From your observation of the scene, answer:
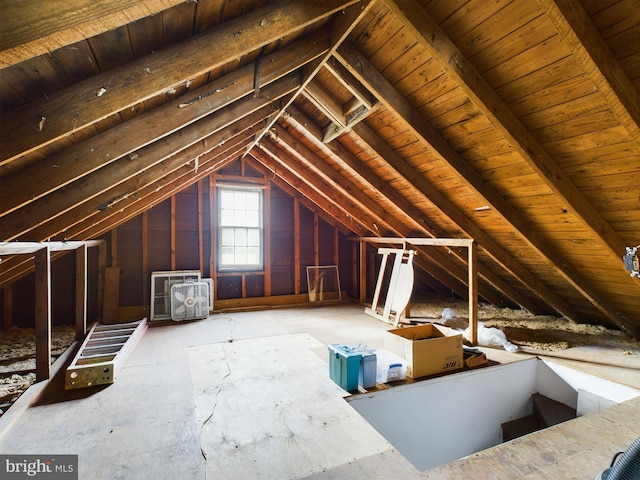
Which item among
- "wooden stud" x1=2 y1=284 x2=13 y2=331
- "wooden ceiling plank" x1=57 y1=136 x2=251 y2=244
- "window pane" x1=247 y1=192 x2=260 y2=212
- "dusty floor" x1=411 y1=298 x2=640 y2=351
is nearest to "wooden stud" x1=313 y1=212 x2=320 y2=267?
"window pane" x1=247 y1=192 x2=260 y2=212

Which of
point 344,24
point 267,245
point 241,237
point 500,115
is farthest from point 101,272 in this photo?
point 500,115

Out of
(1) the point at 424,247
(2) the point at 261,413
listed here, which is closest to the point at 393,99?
(2) the point at 261,413

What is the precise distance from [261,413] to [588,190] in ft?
9.99

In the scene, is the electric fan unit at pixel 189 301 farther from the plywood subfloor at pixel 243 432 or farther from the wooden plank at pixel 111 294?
the plywood subfloor at pixel 243 432

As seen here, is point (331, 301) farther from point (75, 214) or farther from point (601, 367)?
point (75, 214)

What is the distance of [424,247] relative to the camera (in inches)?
195

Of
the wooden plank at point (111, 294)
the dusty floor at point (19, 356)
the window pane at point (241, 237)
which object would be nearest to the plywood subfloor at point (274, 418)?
the dusty floor at point (19, 356)

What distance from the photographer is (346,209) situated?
516 centimetres

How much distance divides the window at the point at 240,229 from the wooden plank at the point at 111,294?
5.22 feet

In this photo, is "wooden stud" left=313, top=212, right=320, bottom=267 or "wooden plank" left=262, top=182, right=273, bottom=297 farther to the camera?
"wooden stud" left=313, top=212, right=320, bottom=267

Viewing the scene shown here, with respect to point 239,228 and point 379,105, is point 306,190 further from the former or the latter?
point 379,105

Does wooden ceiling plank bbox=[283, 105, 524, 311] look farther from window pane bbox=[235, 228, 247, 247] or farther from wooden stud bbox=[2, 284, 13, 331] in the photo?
wooden stud bbox=[2, 284, 13, 331]

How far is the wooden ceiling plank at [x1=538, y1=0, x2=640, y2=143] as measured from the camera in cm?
146

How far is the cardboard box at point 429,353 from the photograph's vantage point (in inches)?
114
